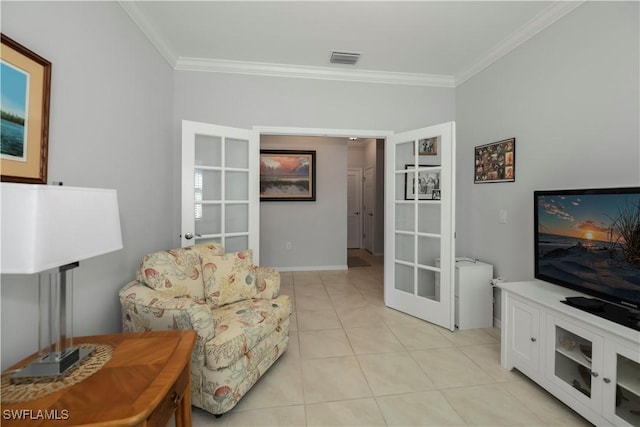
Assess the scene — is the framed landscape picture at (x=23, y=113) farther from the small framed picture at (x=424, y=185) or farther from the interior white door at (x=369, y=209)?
the interior white door at (x=369, y=209)

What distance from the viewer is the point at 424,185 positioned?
2.96 meters

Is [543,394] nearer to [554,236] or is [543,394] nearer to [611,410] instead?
[611,410]

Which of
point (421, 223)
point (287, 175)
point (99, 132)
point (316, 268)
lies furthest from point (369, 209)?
point (99, 132)

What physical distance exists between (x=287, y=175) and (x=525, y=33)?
3.54 meters

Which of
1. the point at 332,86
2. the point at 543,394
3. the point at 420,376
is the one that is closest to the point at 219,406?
the point at 420,376

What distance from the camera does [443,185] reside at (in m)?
2.76

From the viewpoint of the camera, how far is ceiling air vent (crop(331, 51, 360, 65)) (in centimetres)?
282

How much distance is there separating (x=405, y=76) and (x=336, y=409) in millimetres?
3280

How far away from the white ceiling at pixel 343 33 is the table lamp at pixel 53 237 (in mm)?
1883

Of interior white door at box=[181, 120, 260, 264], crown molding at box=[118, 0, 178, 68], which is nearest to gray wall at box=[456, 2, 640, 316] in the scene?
interior white door at box=[181, 120, 260, 264]

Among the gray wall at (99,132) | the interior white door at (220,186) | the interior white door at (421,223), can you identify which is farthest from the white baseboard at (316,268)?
the gray wall at (99,132)

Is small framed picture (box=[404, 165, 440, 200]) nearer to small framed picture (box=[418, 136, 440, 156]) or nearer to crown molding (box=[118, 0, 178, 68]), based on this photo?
small framed picture (box=[418, 136, 440, 156])

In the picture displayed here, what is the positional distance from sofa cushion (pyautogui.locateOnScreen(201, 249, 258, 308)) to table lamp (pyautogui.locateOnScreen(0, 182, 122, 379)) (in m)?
0.96

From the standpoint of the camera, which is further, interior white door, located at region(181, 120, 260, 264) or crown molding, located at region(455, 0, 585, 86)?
interior white door, located at region(181, 120, 260, 264)
